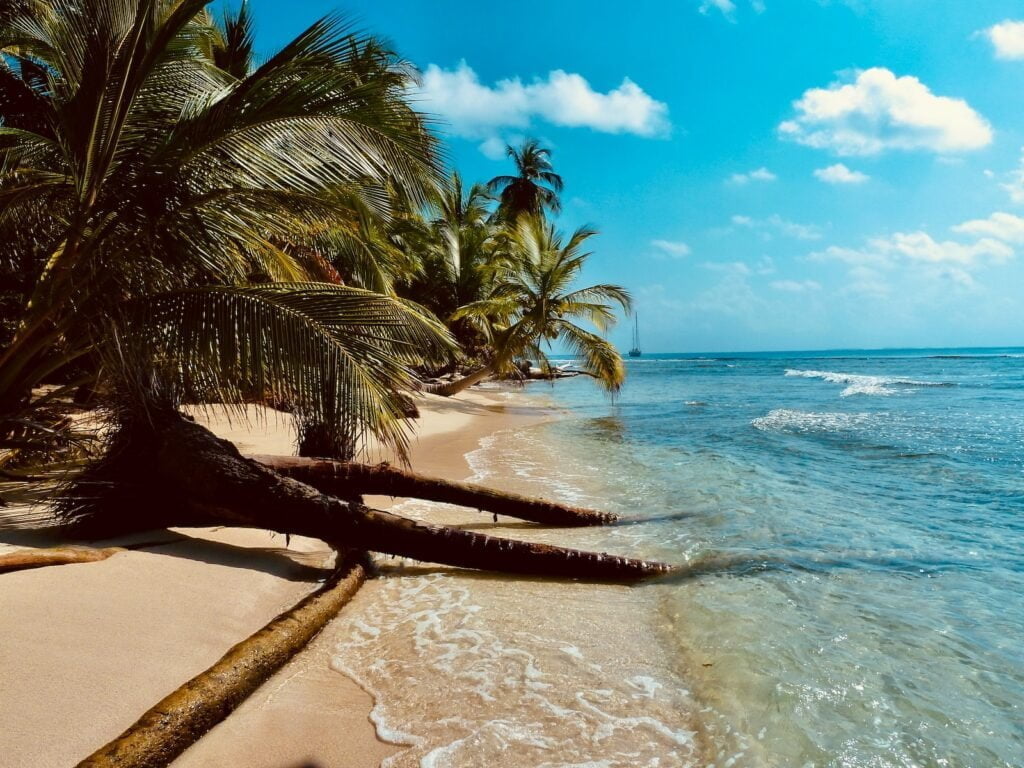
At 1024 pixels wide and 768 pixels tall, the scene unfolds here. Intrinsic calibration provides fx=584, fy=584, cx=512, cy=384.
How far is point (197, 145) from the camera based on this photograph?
4.21 metres

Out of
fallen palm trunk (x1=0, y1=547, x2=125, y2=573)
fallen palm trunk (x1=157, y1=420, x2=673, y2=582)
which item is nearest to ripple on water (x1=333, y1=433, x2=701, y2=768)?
fallen palm trunk (x1=157, y1=420, x2=673, y2=582)

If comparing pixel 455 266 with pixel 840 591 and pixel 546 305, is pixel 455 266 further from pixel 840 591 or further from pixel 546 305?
pixel 840 591

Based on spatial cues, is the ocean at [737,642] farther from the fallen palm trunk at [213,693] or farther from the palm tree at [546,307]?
the palm tree at [546,307]

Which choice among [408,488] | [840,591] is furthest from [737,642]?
[408,488]

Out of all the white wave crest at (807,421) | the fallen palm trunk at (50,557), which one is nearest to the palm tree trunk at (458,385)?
the white wave crest at (807,421)

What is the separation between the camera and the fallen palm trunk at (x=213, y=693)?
2.05 meters

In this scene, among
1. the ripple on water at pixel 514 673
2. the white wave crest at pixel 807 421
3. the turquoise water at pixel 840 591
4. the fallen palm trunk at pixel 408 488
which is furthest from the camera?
the white wave crest at pixel 807 421

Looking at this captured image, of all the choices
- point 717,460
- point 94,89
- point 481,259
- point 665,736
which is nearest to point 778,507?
point 717,460

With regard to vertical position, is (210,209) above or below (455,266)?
below

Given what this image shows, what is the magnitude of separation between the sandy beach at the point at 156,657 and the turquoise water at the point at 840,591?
179cm

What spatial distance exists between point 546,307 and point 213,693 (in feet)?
50.8

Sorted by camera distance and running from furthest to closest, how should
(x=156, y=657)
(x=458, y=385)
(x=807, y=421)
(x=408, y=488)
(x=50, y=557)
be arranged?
(x=458, y=385) < (x=807, y=421) < (x=408, y=488) < (x=50, y=557) < (x=156, y=657)

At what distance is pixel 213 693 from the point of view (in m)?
2.45

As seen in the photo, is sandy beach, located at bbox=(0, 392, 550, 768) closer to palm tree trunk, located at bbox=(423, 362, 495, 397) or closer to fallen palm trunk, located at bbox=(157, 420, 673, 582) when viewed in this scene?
fallen palm trunk, located at bbox=(157, 420, 673, 582)
